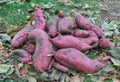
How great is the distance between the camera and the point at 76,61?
8.95ft

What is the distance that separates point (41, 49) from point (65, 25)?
0.38 m

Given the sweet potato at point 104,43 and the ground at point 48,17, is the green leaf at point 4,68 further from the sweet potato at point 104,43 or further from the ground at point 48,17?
the sweet potato at point 104,43

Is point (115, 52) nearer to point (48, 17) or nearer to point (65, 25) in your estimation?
point (65, 25)

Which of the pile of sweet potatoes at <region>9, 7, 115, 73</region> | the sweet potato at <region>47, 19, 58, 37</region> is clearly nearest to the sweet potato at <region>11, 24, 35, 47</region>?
the pile of sweet potatoes at <region>9, 7, 115, 73</region>

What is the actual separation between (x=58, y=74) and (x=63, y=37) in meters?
0.37

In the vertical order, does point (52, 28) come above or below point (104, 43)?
above

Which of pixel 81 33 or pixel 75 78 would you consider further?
pixel 81 33

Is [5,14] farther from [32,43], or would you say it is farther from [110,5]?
[110,5]

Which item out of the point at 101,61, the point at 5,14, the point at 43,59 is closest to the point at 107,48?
the point at 101,61

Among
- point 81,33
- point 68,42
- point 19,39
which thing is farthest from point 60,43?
point 19,39

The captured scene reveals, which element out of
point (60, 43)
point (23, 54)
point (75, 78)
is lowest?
point (75, 78)

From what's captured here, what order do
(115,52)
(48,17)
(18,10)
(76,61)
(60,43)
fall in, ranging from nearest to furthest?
(76,61)
(60,43)
(115,52)
(48,17)
(18,10)

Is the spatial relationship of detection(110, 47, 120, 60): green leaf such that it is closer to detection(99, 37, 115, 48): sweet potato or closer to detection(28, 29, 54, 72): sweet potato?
detection(99, 37, 115, 48): sweet potato

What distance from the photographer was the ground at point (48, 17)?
2.74 meters
